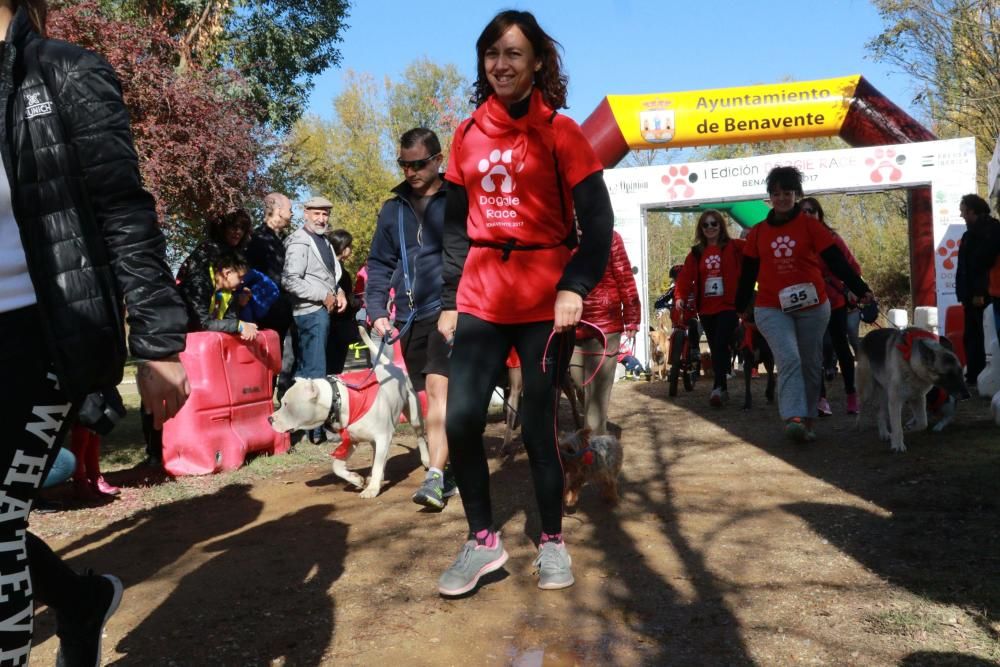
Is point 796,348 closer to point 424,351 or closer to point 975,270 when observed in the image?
point 424,351

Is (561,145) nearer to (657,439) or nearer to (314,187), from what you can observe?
(657,439)

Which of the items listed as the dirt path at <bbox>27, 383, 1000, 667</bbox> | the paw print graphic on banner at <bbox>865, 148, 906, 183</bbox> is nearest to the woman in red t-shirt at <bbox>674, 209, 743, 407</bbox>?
the dirt path at <bbox>27, 383, 1000, 667</bbox>

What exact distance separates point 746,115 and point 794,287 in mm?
9950

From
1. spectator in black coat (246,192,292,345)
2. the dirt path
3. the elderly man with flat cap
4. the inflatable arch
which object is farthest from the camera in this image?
the inflatable arch

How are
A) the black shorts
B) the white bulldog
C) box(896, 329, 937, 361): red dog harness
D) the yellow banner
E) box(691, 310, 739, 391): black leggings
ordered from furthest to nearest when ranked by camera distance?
the yellow banner → box(691, 310, 739, 391): black leggings → box(896, 329, 937, 361): red dog harness → the white bulldog → the black shorts

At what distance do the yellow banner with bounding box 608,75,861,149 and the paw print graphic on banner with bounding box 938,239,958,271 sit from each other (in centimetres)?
301

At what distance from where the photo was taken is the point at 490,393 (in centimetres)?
357

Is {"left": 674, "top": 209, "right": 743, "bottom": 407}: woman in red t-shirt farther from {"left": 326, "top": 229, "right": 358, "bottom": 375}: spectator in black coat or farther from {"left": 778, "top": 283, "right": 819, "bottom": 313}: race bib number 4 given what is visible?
{"left": 326, "top": 229, "right": 358, "bottom": 375}: spectator in black coat

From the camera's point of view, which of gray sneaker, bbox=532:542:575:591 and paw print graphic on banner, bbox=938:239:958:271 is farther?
paw print graphic on banner, bbox=938:239:958:271

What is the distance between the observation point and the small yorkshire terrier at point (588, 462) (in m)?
5.07

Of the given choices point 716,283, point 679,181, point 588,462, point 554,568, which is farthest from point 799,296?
point 679,181

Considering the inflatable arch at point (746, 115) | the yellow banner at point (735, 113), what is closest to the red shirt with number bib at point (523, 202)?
the inflatable arch at point (746, 115)

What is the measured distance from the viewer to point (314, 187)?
39312mm

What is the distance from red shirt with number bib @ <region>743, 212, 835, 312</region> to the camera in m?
6.73
